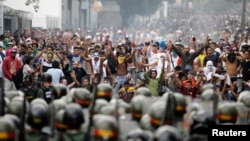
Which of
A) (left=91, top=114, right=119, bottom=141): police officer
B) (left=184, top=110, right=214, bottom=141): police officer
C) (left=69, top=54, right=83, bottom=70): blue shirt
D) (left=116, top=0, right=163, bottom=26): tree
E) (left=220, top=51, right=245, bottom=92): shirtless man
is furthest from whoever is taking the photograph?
(left=116, top=0, right=163, bottom=26): tree

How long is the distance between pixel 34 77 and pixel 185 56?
387cm

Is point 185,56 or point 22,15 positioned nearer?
point 185,56

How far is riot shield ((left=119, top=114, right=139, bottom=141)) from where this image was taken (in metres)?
10.4

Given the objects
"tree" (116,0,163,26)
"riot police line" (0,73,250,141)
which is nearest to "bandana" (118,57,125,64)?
"riot police line" (0,73,250,141)

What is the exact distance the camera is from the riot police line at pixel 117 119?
32.7 ft

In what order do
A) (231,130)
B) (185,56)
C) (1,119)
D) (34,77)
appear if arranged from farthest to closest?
1. (185,56)
2. (34,77)
3. (231,130)
4. (1,119)

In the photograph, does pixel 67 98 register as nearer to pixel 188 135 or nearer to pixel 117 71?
pixel 188 135

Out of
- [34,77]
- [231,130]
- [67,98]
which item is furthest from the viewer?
[34,77]

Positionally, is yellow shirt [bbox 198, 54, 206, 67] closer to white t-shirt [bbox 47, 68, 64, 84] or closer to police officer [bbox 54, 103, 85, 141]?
white t-shirt [bbox 47, 68, 64, 84]

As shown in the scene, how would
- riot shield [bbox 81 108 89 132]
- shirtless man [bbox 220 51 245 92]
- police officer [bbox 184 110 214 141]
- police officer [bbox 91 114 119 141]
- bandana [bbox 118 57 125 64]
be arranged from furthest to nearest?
bandana [bbox 118 57 125 64]
shirtless man [bbox 220 51 245 92]
riot shield [bbox 81 108 89 132]
police officer [bbox 184 110 214 141]
police officer [bbox 91 114 119 141]

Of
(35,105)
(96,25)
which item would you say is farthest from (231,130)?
(96,25)

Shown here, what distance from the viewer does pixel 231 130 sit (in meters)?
11.0

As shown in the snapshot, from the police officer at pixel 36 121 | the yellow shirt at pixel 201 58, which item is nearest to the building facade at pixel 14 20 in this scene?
the yellow shirt at pixel 201 58

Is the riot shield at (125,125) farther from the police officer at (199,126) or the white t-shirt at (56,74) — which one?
the white t-shirt at (56,74)
